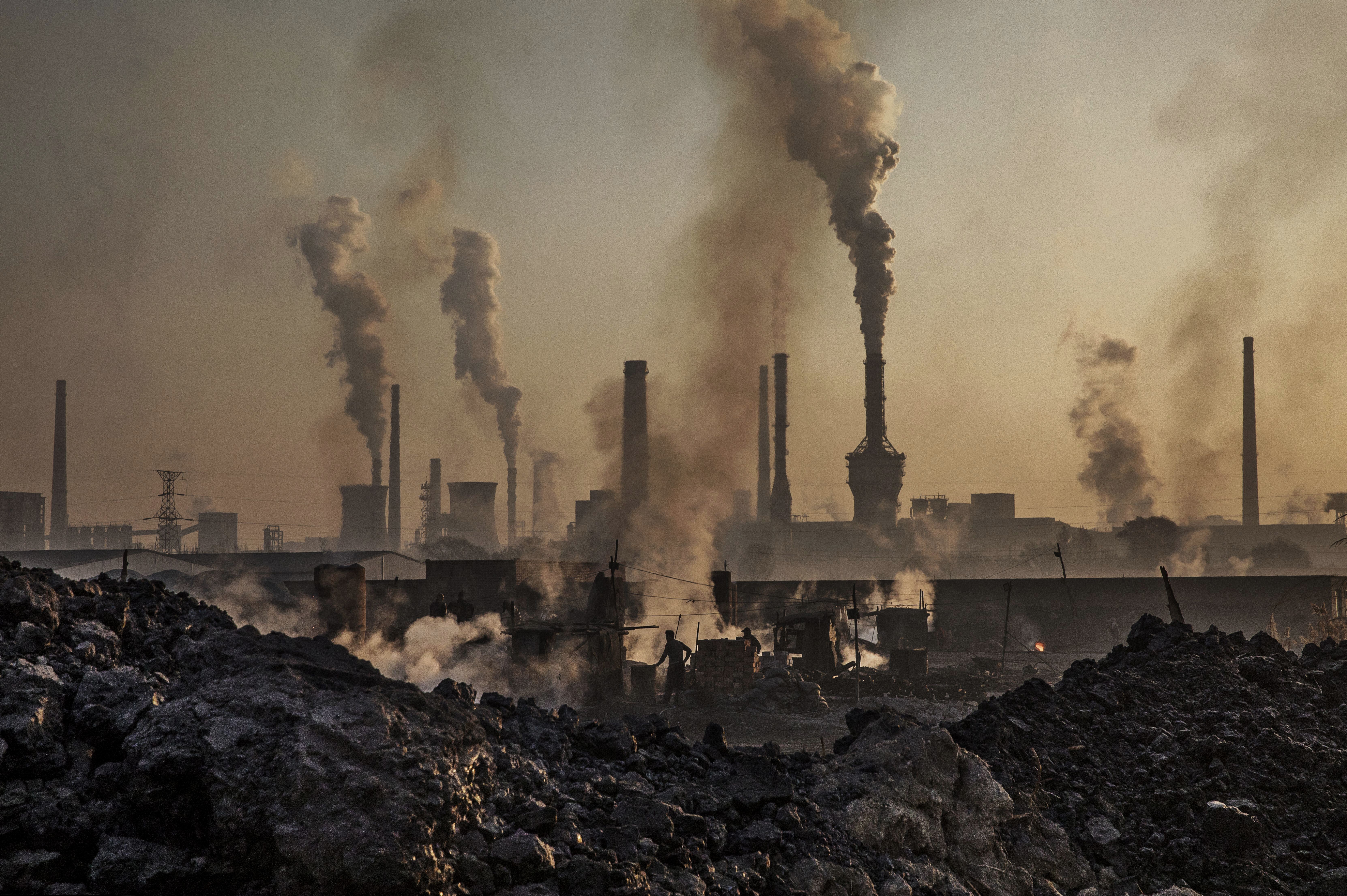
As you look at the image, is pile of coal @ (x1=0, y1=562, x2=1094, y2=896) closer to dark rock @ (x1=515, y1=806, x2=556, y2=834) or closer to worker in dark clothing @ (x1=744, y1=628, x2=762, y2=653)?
dark rock @ (x1=515, y1=806, x2=556, y2=834)

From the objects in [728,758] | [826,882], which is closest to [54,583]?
[728,758]

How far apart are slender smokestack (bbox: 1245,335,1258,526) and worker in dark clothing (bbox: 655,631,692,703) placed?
45.3 meters

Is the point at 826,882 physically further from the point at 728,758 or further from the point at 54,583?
the point at 54,583

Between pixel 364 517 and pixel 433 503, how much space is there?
5734mm

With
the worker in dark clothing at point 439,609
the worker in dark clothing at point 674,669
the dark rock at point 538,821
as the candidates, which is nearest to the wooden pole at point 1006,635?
the worker in dark clothing at point 674,669

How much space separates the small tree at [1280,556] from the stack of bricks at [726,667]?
4601 centimetres

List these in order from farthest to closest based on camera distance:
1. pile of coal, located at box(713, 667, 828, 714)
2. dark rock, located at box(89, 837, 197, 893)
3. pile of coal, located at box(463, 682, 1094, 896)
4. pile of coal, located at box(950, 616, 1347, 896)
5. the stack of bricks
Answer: the stack of bricks, pile of coal, located at box(713, 667, 828, 714), pile of coal, located at box(950, 616, 1347, 896), pile of coal, located at box(463, 682, 1094, 896), dark rock, located at box(89, 837, 197, 893)

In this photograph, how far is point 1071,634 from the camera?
33.8m

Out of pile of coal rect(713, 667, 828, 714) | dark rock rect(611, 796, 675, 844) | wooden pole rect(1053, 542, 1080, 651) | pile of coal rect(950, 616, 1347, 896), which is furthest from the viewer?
wooden pole rect(1053, 542, 1080, 651)

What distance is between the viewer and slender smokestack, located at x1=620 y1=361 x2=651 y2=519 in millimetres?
44094

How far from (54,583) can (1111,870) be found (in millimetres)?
7699

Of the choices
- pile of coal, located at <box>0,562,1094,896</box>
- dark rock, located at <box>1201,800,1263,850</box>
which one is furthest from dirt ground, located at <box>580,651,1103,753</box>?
pile of coal, located at <box>0,562,1094,896</box>

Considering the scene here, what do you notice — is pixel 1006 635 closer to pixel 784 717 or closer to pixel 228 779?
pixel 784 717

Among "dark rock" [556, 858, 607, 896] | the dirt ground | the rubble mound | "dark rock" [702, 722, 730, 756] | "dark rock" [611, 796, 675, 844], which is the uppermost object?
the rubble mound
